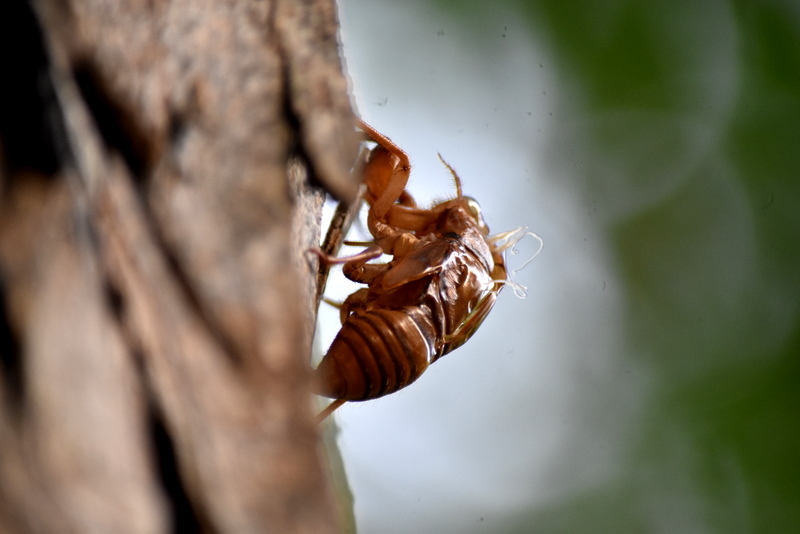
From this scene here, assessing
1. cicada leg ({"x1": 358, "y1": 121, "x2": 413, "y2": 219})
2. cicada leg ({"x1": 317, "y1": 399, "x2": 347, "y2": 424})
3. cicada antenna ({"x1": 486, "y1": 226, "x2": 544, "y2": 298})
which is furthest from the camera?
cicada antenna ({"x1": 486, "y1": 226, "x2": 544, "y2": 298})

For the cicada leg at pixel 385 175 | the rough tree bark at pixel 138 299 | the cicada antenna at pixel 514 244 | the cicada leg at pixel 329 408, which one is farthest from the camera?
the cicada antenna at pixel 514 244

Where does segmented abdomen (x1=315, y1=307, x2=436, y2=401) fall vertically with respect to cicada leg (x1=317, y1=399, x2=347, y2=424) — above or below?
above

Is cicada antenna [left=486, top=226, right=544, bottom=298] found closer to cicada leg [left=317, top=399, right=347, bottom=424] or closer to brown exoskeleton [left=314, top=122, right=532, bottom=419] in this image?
brown exoskeleton [left=314, top=122, right=532, bottom=419]

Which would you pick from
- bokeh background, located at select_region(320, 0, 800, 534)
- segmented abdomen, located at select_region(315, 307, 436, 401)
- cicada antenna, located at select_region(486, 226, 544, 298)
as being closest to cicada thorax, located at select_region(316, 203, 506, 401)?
segmented abdomen, located at select_region(315, 307, 436, 401)

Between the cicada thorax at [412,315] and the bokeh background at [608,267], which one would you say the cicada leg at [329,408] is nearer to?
the cicada thorax at [412,315]

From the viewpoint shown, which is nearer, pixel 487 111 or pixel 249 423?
pixel 249 423

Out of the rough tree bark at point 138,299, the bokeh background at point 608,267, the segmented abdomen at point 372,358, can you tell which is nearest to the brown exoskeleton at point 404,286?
the segmented abdomen at point 372,358

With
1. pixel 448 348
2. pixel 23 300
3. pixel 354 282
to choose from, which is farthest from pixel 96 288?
pixel 448 348

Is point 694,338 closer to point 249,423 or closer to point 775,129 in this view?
point 775,129
